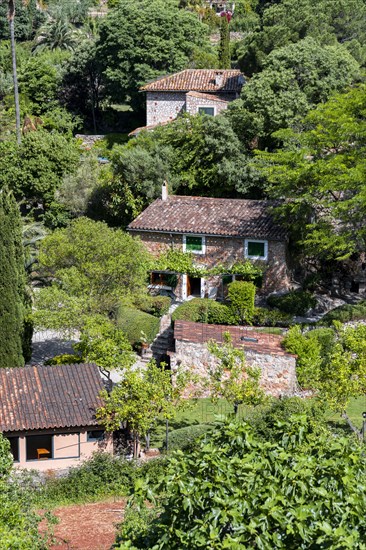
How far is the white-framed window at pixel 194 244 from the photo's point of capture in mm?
41875

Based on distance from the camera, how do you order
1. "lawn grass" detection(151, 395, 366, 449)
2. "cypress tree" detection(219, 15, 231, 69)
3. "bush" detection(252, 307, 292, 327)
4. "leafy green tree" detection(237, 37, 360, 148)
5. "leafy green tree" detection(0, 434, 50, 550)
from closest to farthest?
1. "leafy green tree" detection(0, 434, 50, 550)
2. "lawn grass" detection(151, 395, 366, 449)
3. "bush" detection(252, 307, 292, 327)
4. "leafy green tree" detection(237, 37, 360, 148)
5. "cypress tree" detection(219, 15, 231, 69)

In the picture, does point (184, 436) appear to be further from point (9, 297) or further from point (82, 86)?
point (82, 86)

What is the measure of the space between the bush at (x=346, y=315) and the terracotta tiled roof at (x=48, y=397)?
1146 cm

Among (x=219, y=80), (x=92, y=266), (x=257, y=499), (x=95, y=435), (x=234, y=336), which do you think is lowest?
(x=95, y=435)

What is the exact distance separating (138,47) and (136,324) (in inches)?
1358

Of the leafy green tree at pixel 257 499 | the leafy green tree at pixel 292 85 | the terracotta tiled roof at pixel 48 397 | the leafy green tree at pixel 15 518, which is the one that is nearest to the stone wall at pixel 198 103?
the leafy green tree at pixel 292 85

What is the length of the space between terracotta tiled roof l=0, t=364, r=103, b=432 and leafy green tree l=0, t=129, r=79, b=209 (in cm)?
2031

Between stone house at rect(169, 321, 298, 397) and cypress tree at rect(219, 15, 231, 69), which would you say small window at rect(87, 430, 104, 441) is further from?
cypress tree at rect(219, 15, 231, 69)

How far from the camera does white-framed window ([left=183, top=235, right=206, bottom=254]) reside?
137ft

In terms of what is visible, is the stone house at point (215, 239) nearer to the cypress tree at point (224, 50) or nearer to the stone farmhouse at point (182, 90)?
the stone farmhouse at point (182, 90)

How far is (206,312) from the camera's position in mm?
37500

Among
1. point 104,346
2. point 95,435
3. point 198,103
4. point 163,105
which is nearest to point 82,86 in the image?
point 163,105

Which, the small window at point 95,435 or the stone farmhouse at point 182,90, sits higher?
the stone farmhouse at point 182,90

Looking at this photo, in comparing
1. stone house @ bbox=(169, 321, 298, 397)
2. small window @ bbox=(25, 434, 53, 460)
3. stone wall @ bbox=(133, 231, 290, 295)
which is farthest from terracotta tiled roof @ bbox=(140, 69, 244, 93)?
small window @ bbox=(25, 434, 53, 460)
